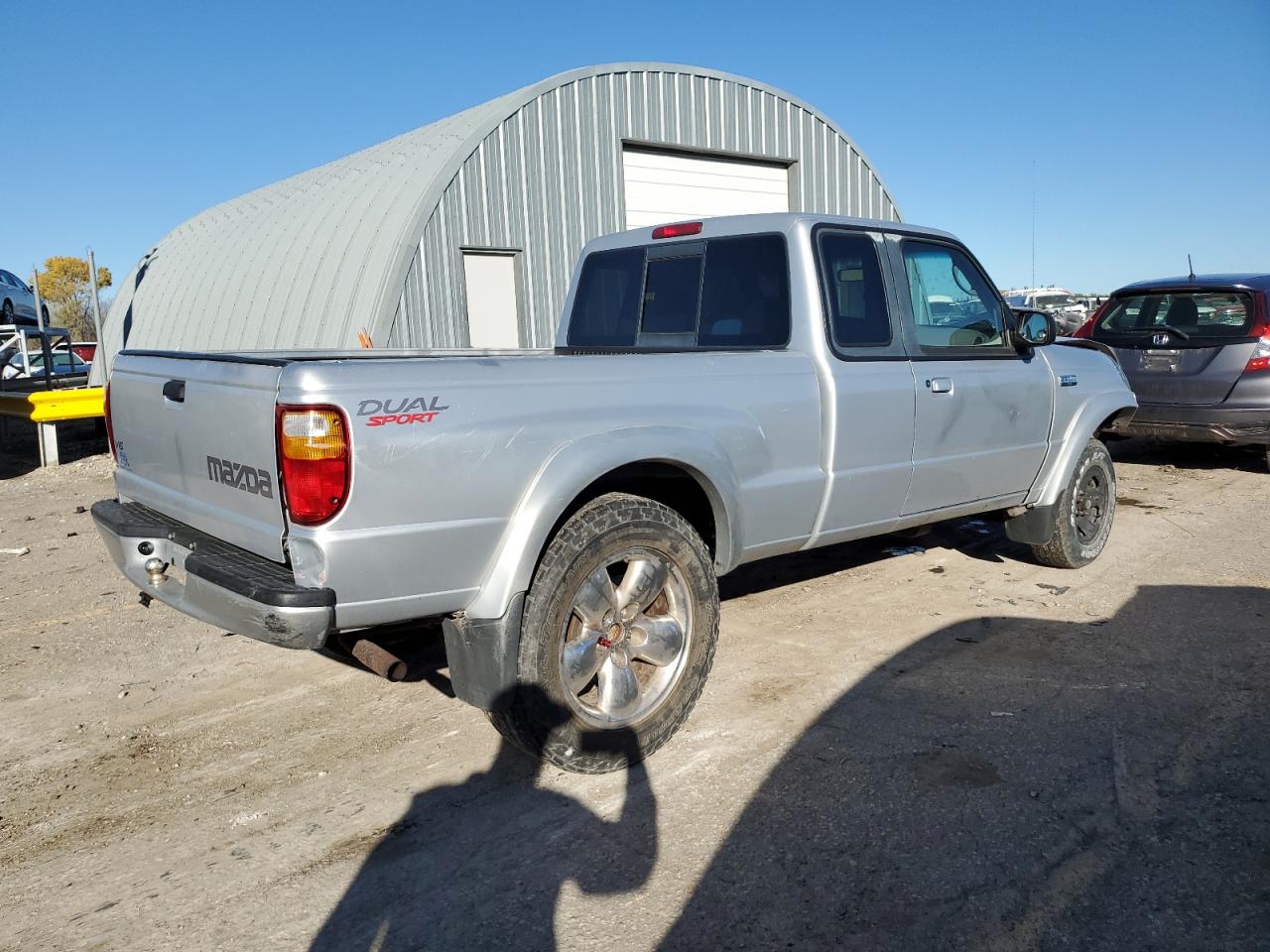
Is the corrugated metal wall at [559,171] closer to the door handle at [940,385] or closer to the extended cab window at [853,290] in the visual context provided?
the extended cab window at [853,290]

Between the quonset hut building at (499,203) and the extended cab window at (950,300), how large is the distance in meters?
6.41

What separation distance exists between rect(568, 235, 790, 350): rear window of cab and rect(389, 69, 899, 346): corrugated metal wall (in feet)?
21.5

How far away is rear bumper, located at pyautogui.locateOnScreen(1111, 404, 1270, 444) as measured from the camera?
28.1 ft

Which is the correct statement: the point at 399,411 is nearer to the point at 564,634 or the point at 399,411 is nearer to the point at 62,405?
the point at 564,634

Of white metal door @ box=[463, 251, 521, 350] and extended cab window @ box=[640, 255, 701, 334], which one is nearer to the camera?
extended cab window @ box=[640, 255, 701, 334]

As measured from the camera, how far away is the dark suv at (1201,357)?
8547 millimetres

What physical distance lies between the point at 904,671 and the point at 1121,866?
1.66 m

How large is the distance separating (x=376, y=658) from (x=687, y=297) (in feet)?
8.36

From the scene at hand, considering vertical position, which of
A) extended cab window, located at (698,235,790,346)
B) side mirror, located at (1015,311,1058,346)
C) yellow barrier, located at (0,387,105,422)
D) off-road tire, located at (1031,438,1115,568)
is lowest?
off-road tire, located at (1031,438,1115,568)

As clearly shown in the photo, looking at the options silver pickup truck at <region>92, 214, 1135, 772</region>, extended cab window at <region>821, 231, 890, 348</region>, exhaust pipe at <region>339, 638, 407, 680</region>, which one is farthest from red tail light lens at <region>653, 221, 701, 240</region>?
exhaust pipe at <region>339, 638, 407, 680</region>

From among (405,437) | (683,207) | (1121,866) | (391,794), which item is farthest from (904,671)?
(683,207)

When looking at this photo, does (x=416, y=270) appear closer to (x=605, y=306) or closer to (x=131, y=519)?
(x=605, y=306)

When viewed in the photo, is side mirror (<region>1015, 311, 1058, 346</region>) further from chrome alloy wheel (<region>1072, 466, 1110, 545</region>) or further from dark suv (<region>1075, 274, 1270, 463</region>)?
dark suv (<region>1075, 274, 1270, 463</region>)

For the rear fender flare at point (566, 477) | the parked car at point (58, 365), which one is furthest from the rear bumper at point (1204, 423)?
the parked car at point (58, 365)
